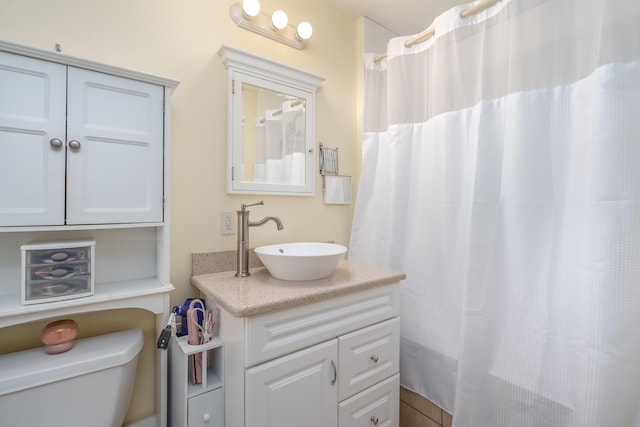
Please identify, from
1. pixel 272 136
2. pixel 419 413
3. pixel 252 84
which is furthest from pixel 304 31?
pixel 419 413

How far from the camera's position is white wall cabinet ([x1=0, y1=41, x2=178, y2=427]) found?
0.89 metres

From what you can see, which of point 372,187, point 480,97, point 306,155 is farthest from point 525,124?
point 306,155

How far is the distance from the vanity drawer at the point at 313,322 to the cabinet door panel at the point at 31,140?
73cm

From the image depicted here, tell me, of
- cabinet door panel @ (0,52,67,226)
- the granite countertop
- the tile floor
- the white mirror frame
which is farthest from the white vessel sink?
the tile floor

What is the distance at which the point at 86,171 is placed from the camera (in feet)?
3.24

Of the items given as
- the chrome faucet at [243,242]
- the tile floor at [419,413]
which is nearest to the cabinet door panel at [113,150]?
the chrome faucet at [243,242]

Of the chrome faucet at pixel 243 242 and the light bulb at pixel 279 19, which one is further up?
the light bulb at pixel 279 19

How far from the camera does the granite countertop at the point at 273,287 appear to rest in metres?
1.00

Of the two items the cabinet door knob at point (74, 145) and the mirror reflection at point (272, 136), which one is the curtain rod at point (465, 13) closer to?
the mirror reflection at point (272, 136)

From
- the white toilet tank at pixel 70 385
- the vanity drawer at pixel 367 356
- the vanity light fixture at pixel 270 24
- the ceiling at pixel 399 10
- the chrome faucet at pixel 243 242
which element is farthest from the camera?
the ceiling at pixel 399 10

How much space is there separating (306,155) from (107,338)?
4.00 feet

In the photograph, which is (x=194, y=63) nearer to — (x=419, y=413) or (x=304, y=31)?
(x=304, y=31)

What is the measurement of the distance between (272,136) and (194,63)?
473 millimetres

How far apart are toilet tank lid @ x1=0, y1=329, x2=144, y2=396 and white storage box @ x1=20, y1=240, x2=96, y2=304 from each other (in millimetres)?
194
